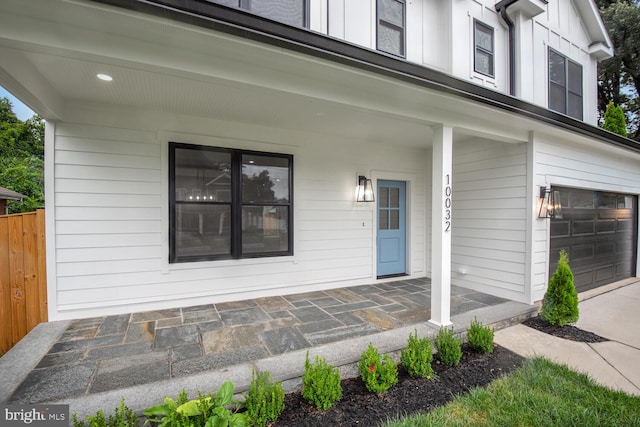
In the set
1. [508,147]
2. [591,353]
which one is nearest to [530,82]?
[508,147]

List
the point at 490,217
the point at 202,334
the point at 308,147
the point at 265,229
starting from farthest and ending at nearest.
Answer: the point at 490,217 → the point at 308,147 → the point at 265,229 → the point at 202,334

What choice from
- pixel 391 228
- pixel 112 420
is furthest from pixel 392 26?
pixel 112 420

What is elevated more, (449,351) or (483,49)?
(483,49)

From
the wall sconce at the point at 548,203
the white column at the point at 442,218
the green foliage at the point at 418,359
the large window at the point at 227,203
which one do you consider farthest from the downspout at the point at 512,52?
the green foliage at the point at 418,359

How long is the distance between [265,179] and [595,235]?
6267 mm

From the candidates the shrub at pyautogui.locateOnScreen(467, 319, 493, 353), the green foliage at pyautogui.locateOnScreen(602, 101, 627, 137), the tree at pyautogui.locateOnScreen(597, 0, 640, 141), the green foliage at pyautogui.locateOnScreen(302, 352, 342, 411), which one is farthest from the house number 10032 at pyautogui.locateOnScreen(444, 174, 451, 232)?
the tree at pyautogui.locateOnScreen(597, 0, 640, 141)

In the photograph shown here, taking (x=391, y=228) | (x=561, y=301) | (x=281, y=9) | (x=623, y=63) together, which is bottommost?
(x=561, y=301)

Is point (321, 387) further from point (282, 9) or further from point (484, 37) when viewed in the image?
point (484, 37)

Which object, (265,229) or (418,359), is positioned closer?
(418,359)

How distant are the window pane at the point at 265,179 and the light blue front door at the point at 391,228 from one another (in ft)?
6.08

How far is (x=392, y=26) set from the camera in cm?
435

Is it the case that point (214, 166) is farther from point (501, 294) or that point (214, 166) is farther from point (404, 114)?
point (501, 294)

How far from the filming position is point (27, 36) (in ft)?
5.54

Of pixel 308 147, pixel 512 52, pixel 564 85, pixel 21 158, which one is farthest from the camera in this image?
pixel 21 158
